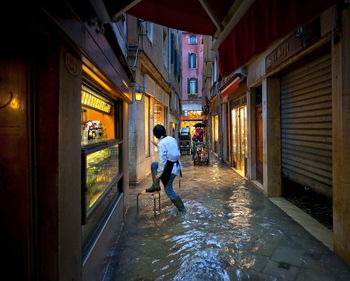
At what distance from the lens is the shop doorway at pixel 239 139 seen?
30.5 feet

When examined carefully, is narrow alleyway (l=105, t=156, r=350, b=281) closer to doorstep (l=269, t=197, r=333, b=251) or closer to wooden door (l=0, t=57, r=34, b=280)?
doorstep (l=269, t=197, r=333, b=251)

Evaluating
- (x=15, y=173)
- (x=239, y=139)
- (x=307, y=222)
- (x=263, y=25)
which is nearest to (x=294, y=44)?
(x=263, y=25)

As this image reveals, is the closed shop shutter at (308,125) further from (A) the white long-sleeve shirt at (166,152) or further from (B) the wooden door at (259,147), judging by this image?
(A) the white long-sleeve shirt at (166,152)

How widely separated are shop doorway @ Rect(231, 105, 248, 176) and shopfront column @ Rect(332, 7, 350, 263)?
5.77m

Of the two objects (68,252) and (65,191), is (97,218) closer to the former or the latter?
(68,252)

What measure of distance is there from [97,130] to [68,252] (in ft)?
7.47

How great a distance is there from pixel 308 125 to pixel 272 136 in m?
1.48

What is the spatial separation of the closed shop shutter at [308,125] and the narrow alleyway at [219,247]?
3.39ft

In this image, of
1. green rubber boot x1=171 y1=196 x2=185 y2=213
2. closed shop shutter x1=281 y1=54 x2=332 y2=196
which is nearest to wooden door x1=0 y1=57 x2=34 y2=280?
green rubber boot x1=171 y1=196 x2=185 y2=213

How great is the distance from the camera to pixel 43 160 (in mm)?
1657

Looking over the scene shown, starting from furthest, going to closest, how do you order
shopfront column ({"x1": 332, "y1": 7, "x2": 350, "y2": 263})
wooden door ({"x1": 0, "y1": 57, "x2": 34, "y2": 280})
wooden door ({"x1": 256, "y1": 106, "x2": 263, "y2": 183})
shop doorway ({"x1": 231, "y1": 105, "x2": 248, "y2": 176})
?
shop doorway ({"x1": 231, "y1": 105, "x2": 248, "y2": 176}), wooden door ({"x1": 256, "y1": 106, "x2": 263, "y2": 183}), shopfront column ({"x1": 332, "y1": 7, "x2": 350, "y2": 263}), wooden door ({"x1": 0, "y1": 57, "x2": 34, "y2": 280})

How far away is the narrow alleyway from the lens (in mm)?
2896

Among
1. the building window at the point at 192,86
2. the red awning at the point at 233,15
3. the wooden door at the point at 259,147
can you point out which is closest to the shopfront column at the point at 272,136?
the wooden door at the point at 259,147

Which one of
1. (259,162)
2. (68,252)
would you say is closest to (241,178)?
(259,162)
